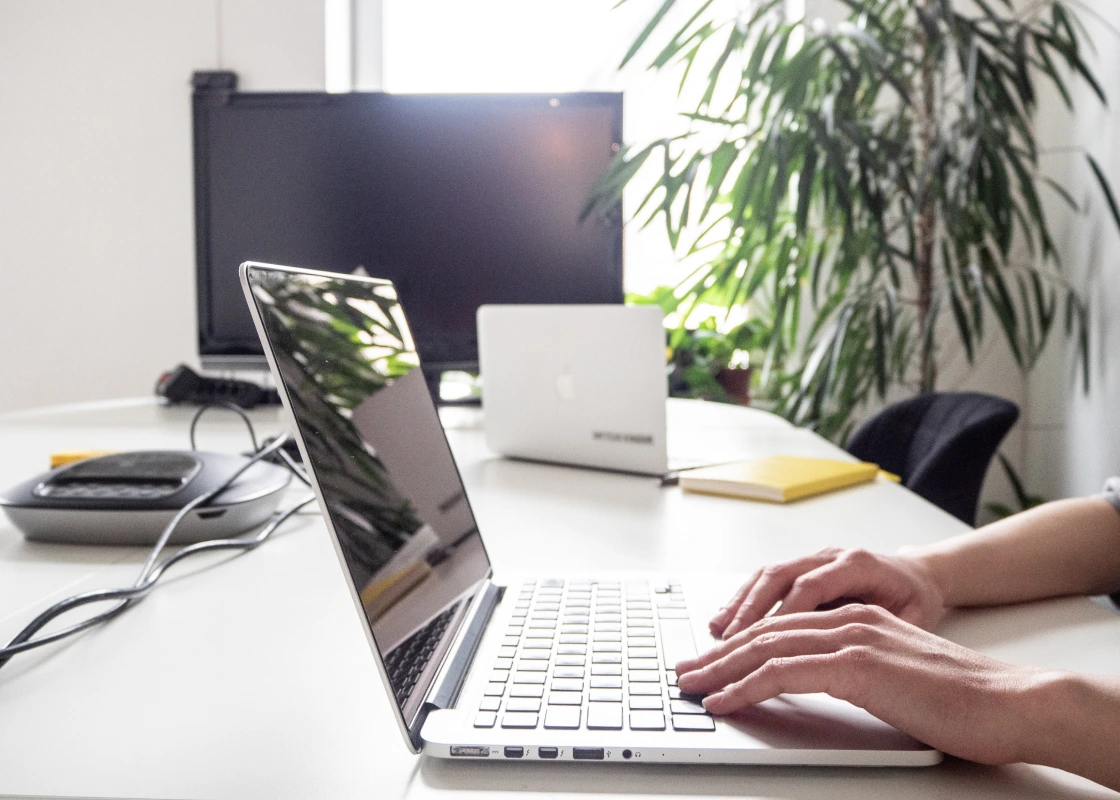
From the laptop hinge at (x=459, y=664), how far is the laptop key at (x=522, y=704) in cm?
3

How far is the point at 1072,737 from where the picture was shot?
1.41ft

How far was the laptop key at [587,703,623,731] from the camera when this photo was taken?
1.51ft

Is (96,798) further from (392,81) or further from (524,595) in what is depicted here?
(392,81)

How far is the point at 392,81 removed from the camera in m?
3.09

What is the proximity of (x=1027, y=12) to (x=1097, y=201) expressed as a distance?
0.74 metres

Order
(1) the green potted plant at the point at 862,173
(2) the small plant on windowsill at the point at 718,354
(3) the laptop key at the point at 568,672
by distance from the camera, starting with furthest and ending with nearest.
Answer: (2) the small plant on windowsill at the point at 718,354, (1) the green potted plant at the point at 862,173, (3) the laptop key at the point at 568,672

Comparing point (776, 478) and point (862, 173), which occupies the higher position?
point (862, 173)

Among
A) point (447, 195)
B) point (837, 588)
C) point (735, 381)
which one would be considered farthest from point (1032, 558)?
point (735, 381)

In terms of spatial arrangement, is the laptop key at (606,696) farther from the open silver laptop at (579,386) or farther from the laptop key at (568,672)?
the open silver laptop at (579,386)

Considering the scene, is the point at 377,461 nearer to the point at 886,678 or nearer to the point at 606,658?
the point at 606,658

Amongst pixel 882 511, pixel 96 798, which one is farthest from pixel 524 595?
pixel 882 511

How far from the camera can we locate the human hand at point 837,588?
627mm

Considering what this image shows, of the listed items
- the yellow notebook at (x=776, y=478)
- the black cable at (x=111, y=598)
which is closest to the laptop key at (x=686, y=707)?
the black cable at (x=111, y=598)

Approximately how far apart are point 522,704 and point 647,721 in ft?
0.22
